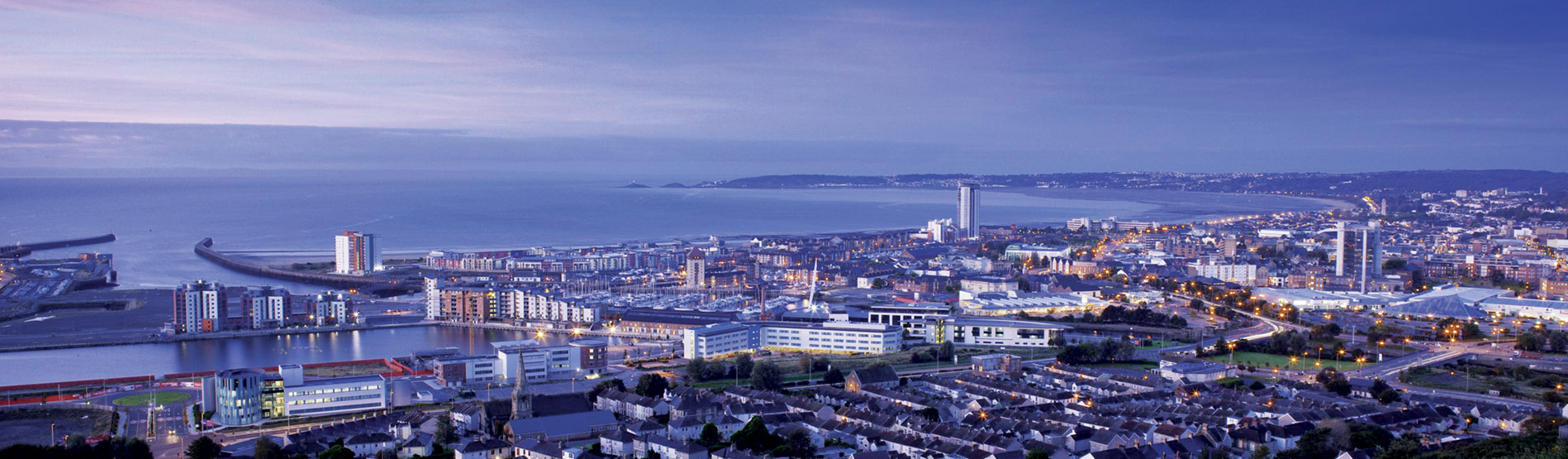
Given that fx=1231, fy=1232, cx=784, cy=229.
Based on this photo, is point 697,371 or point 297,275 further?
point 297,275

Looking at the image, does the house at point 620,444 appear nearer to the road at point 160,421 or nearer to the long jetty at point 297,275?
the road at point 160,421

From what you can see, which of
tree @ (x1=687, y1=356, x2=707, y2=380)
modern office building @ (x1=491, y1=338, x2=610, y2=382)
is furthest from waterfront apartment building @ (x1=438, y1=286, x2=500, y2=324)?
tree @ (x1=687, y1=356, x2=707, y2=380)

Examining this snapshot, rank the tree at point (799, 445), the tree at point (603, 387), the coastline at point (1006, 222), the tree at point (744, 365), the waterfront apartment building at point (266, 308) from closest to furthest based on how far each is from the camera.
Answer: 1. the tree at point (799, 445)
2. the tree at point (603, 387)
3. the tree at point (744, 365)
4. the waterfront apartment building at point (266, 308)
5. the coastline at point (1006, 222)

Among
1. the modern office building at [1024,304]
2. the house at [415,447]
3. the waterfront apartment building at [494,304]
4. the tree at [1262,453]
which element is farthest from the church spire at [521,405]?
the modern office building at [1024,304]

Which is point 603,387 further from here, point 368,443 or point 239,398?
point 239,398

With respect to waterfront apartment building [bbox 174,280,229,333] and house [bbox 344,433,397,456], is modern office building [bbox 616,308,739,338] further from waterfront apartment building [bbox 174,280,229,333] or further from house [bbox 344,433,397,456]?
house [bbox 344,433,397,456]

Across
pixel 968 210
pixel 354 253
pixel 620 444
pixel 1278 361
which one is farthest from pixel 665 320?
pixel 968 210

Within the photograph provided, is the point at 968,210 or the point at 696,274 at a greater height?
the point at 968,210
